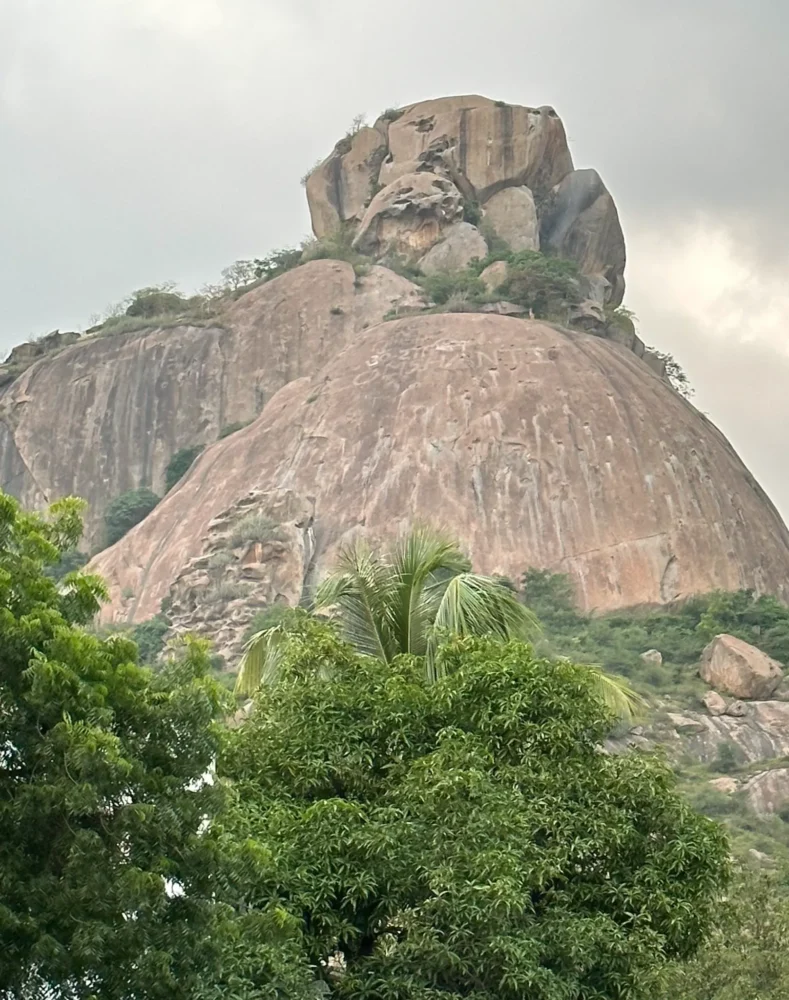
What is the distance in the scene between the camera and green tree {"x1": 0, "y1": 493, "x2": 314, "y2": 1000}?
945cm

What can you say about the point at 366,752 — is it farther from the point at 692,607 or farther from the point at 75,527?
the point at 692,607

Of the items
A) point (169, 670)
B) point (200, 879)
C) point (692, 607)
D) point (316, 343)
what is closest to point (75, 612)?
point (169, 670)

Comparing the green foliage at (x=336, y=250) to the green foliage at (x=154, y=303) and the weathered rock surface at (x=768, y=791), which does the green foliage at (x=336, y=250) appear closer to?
the green foliage at (x=154, y=303)

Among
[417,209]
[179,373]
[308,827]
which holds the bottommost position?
[308,827]

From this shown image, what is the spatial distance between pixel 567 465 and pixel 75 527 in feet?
151

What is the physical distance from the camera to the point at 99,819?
982 centimetres

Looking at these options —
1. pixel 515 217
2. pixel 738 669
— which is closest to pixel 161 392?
pixel 515 217

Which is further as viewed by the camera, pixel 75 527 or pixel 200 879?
pixel 75 527

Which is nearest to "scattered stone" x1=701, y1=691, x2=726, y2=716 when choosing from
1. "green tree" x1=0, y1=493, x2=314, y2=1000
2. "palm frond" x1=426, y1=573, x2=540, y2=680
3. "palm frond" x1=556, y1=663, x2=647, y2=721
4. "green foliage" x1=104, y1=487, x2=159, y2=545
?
"green foliage" x1=104, y1=487, x2=159, y2=545

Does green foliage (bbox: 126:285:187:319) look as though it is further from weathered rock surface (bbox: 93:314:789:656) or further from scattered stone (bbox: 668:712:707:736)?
scattered stone (bbox: 668:712:707:736)

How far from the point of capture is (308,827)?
12.0m

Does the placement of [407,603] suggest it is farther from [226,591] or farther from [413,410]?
[413,410]

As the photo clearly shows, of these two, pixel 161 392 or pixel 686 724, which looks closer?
pixel 686 724

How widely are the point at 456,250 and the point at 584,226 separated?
8135mm
